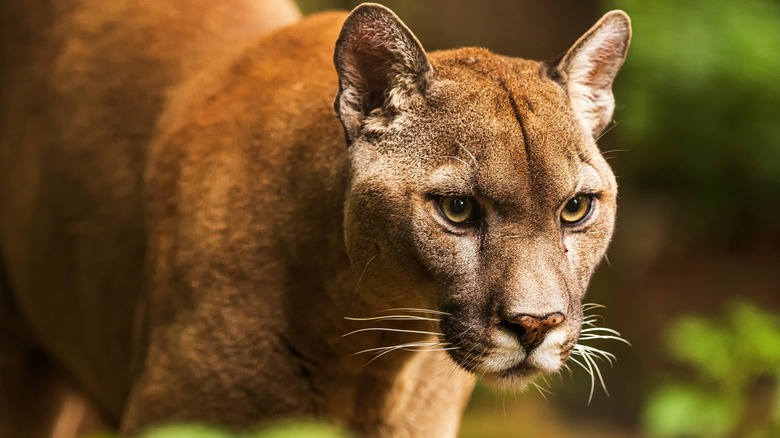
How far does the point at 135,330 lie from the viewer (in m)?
4.62

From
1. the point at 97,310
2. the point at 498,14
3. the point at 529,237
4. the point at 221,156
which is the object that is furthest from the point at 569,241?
the point at 498,14

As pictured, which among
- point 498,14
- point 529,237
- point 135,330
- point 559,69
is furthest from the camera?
point 498,14

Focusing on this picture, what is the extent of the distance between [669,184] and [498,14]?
80.5 inches

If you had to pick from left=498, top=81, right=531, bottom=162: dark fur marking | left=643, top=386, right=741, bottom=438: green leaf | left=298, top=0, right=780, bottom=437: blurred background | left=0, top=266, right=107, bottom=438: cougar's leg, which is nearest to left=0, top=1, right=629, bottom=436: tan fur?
left=498, top=81, right=531, bottom=162: dark fur marking

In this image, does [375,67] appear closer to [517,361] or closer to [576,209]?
[576,209]

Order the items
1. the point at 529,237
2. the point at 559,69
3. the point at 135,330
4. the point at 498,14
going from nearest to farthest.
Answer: the point at 529,237, the point at 559,69, the point at 135,330, the point at 498,14

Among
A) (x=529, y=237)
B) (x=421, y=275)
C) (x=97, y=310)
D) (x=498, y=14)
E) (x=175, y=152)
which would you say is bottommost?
(x=498, y=14)

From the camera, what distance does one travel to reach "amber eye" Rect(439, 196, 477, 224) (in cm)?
358

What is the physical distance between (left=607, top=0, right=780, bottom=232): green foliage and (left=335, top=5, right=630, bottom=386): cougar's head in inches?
181

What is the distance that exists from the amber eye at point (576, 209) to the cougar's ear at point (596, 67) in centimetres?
28

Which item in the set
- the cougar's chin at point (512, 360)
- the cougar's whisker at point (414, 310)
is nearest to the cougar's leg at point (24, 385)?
the cougar's whisker at point (414, 310)

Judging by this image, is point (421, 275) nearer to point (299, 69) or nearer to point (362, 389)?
point (362, 389)

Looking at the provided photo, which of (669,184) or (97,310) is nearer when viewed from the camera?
(97,310)

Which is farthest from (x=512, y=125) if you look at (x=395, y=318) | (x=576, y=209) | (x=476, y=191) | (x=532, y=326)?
(x=395, y=318)
